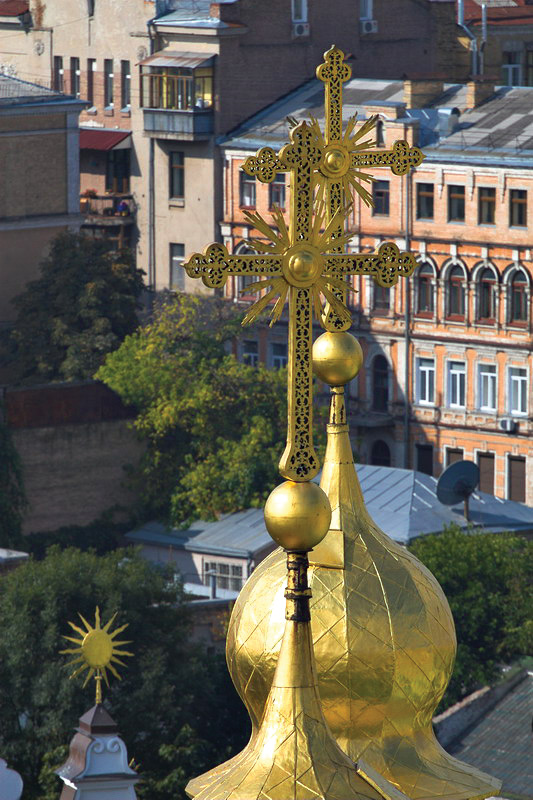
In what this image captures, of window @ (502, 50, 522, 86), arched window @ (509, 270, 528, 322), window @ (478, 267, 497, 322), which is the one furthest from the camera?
→ window @ (502, 50, 522, 86)

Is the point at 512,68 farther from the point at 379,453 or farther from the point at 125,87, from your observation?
the point at 379,453

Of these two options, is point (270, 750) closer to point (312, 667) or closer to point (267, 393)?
point (312, 667)

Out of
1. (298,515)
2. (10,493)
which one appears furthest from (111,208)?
(298,515)

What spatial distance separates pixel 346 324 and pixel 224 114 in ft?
275

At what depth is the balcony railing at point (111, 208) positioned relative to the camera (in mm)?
115438

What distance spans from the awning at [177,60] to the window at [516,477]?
2024cm

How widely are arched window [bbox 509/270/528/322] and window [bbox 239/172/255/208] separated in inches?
484

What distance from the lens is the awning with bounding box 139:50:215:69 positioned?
114m

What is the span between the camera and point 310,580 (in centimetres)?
3027

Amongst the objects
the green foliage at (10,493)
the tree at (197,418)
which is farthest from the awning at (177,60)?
the green foliage at (10,493)

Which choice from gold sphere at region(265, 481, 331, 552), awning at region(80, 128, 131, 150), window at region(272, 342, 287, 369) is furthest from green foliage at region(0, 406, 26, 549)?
gold sphere at region(265, 481, 331, 552)

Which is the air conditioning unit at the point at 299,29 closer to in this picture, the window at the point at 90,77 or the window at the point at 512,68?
the window at the point at 90,77

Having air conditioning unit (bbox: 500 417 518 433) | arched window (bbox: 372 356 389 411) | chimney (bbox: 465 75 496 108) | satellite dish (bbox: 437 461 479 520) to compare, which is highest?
chimney (bbox: 465 75 496 108)

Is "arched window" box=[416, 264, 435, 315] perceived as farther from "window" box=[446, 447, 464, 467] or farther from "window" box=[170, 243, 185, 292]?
"window" box=[170, 243, 185, 292]
